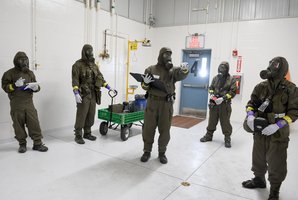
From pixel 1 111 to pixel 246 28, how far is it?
549 cm

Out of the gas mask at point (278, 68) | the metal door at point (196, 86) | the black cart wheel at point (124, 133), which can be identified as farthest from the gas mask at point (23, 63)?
the metal door at point (196, 86)

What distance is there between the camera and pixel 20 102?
3.29 meters

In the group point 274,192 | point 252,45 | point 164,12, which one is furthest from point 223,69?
point 164,12

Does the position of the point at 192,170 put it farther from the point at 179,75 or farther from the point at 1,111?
the point at 1,111

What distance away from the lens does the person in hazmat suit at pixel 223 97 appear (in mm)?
3916

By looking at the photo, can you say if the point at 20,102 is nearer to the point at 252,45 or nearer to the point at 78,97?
the point at 78,97

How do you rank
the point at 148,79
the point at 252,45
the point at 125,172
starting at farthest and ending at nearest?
the point at 252,45 < the point at 148,79 < the point at 125,172

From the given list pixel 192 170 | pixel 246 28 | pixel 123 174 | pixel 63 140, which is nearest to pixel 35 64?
pixel 63 140

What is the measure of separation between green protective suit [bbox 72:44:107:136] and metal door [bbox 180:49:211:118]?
3221mm

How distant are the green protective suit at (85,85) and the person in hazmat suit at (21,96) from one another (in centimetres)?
62

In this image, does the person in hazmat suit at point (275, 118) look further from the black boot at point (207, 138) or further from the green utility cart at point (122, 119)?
the green utility cart at point (122, 119)

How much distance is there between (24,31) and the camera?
12.4 feet

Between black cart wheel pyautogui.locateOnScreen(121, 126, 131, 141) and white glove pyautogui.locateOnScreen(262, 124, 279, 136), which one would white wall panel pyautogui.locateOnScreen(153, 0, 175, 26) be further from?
white glove pyautogui.locateOnScreen(262, 124, 279, 136)

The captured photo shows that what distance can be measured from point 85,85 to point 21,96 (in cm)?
94
